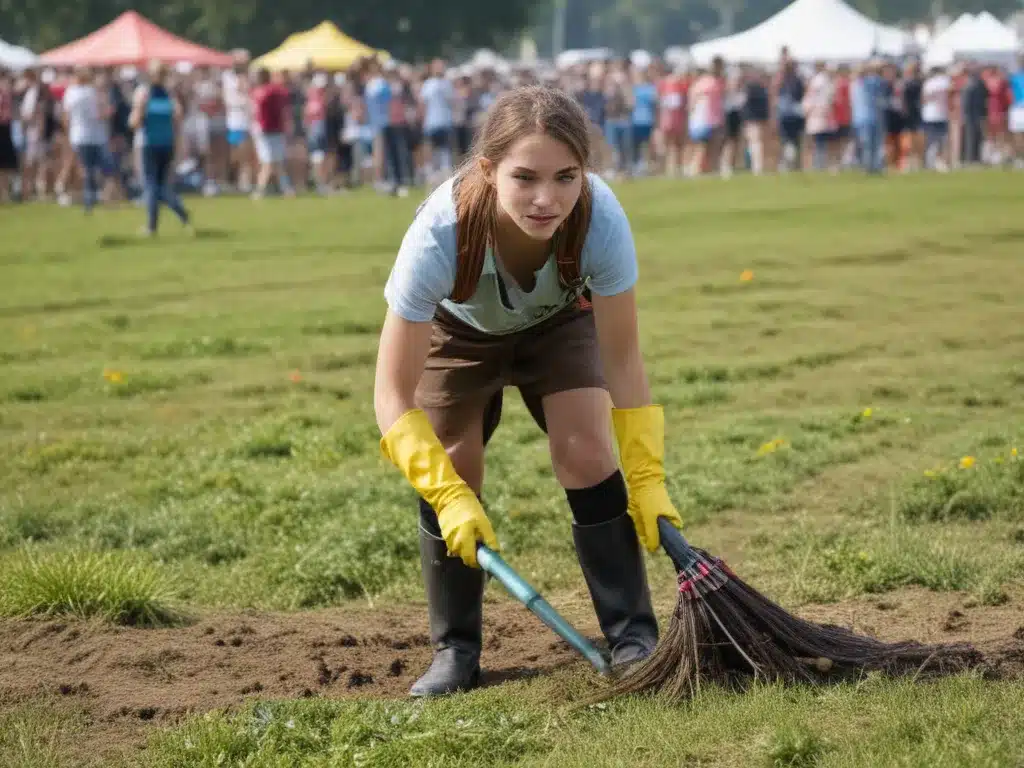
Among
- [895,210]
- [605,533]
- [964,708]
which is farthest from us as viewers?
[895,210]

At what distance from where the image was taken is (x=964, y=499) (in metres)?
6.39

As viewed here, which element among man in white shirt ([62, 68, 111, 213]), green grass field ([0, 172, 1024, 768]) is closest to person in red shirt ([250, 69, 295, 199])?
man in white shirt ([62, 68, 111, 213])

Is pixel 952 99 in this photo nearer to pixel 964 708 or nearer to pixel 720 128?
pixel 720 128

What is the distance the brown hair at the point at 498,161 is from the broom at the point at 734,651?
0.97m

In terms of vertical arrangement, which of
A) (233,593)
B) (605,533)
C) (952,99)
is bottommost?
(233,593)

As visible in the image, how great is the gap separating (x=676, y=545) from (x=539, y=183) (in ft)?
3.72

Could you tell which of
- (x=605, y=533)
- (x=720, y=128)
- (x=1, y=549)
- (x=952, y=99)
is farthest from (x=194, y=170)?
(x=605, y=533)

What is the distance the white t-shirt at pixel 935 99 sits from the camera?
88.2ft

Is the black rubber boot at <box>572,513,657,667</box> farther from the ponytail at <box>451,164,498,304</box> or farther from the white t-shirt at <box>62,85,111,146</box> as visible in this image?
the white t-shirt at <box>62,85,111,146</box>

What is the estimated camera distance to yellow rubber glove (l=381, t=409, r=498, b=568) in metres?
4.27

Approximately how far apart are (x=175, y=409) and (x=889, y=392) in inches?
169

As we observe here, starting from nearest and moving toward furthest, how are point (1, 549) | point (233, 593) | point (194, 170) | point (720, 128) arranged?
point (233, 593)
point (1, 549)
point (194, 170)
point (720, 128)

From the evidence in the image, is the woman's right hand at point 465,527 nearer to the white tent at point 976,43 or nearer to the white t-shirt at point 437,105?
the white t-shirt at point 437,105

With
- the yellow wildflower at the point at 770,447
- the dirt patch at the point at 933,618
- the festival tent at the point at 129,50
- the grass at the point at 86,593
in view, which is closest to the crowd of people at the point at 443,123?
the festival tent at the point at 129,50
